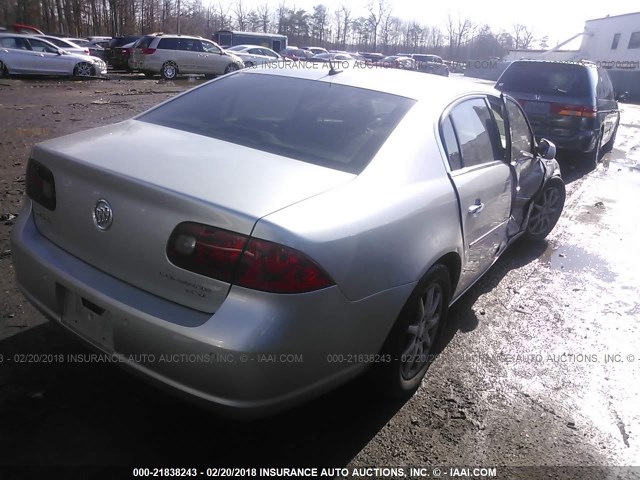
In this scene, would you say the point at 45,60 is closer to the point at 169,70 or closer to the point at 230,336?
the point at 169,70

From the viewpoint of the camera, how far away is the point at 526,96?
861 cm

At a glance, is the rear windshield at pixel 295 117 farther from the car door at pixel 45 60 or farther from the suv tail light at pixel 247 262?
the car door at pixel 45 60

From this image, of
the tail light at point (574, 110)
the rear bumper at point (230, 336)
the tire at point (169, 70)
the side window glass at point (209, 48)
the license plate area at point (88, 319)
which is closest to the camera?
the rear bumper at point (230, 336)

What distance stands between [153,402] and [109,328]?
0.67 m

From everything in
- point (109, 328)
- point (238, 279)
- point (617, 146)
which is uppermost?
point (238, 279)

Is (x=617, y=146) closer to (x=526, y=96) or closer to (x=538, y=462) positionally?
(x=526, y=96)

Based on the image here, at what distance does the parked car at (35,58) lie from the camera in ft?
55.2

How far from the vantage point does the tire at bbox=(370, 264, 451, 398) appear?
2465 mm

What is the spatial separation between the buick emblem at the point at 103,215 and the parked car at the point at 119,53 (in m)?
22.2

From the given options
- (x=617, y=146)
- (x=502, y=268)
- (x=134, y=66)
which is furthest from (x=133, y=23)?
(x=502, y=268)

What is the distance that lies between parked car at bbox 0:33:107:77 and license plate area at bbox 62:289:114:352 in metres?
18.1

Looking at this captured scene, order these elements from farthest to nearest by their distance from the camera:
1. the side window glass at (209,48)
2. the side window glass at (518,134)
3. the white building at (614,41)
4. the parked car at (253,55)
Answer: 1. the white building at (614,41)
2. the parked car at (253,55)
3. the side window glass at (209,48)
4. the side window glass at (518,134)

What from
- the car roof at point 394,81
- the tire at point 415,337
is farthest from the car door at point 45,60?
the tire at point 415,337

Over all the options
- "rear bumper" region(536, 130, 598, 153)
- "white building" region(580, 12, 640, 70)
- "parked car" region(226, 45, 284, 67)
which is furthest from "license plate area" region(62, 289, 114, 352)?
"white building" region(580, 12, 640, 70)
